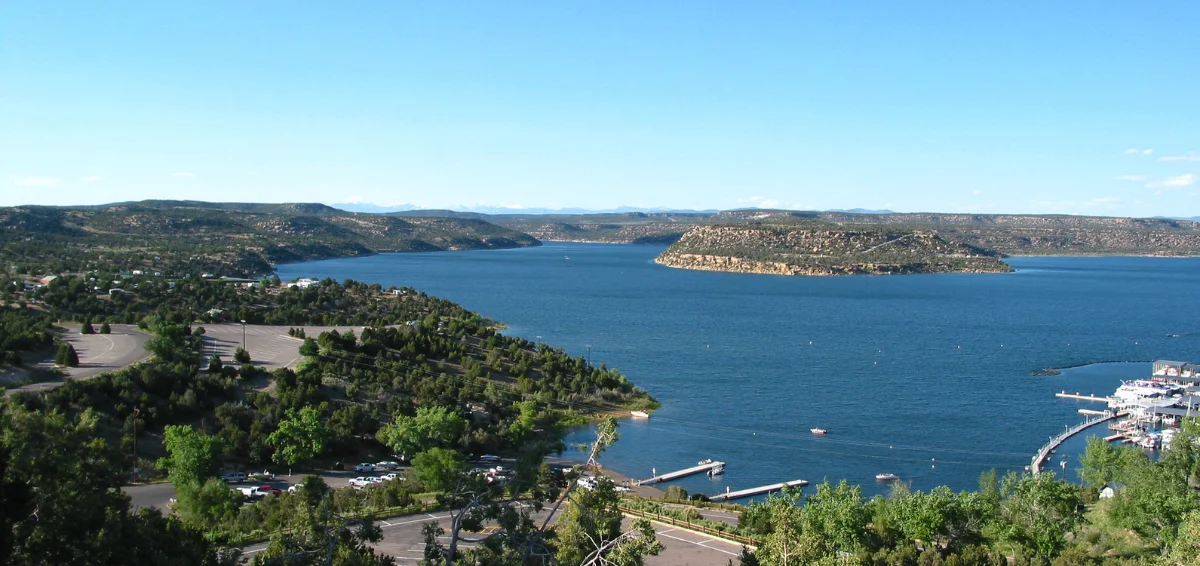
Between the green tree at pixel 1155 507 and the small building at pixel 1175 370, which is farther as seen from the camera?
the small building at pixel 1175 370

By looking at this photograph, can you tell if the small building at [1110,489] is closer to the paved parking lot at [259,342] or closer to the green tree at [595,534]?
the green tree at [595,534]

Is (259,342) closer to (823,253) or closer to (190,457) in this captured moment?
(190,457)

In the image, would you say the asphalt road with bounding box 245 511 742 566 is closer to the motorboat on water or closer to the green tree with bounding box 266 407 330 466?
the green tree with bounding box 266 407 330 466

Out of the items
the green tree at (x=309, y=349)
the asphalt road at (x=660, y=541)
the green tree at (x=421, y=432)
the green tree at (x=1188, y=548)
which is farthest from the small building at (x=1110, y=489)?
the green tree at (x=309, y=349)

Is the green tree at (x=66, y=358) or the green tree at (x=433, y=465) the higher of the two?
the green tree at (x=66, y=358)

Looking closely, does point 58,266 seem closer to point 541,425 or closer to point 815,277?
point 541,425

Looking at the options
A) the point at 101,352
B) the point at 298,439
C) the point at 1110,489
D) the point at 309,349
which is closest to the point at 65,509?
the point at 298,439

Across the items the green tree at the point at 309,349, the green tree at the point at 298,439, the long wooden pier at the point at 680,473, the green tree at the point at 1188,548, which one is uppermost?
the green tree at the point at 1188,548

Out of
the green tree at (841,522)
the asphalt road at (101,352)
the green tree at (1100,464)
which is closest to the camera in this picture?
the green tree at (841,522)
